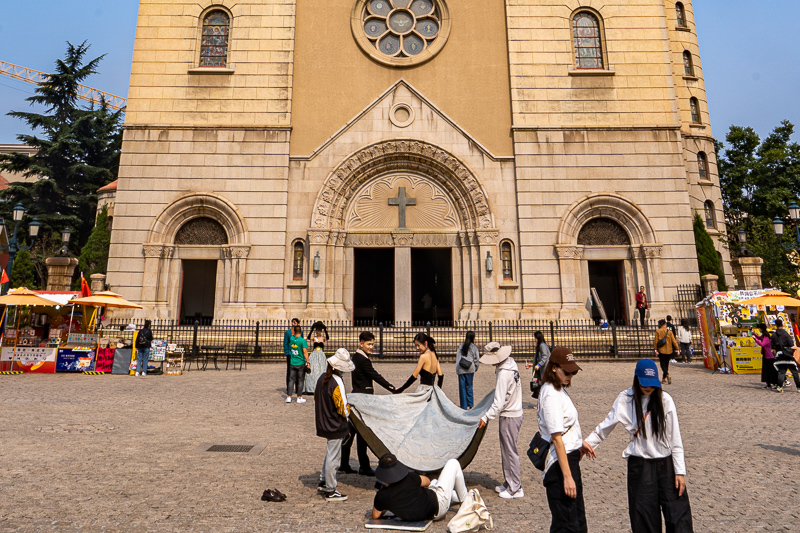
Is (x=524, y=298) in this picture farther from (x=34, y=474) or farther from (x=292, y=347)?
(x=34, y=474)

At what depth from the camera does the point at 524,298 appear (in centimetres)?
2067

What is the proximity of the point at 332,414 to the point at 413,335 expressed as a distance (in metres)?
13.6

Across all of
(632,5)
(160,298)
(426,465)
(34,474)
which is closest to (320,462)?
(426,465)

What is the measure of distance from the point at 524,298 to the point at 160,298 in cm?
1601

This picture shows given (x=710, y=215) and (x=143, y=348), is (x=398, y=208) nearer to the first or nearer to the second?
(x=143, y=348)

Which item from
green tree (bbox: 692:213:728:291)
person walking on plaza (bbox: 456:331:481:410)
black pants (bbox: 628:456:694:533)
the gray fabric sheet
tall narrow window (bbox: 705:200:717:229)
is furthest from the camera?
tall narrow window (bbox: 705:200:717:229)

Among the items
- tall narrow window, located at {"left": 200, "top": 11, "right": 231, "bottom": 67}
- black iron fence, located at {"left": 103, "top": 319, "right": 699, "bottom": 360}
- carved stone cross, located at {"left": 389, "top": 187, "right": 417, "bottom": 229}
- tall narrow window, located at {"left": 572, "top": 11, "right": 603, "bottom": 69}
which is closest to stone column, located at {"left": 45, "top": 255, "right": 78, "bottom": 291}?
black iron fence, located at {"left": 103, "top": 319, "right": 699, "bottom": 360}

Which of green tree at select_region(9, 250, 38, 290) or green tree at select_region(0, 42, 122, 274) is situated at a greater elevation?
green tree at select_region(0, 42, 122, 274)

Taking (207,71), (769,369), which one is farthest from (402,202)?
(769,369)

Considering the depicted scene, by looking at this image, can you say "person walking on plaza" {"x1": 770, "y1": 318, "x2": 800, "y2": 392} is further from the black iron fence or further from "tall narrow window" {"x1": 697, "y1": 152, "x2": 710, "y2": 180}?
"tall narrow window" {"x1": 697, "y1": 152, "x2": 710, "y2": 180}

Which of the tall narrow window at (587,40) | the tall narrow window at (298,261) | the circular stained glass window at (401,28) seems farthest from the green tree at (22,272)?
the tall narrow window at (587,40)

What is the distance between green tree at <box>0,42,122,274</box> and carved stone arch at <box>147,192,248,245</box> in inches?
938

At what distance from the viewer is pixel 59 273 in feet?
70.7

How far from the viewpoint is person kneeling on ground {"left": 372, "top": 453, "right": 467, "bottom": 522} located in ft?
14.6
